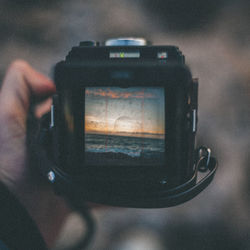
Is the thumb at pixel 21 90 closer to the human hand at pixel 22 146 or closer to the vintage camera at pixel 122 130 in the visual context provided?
the human hand at pixel 22 146

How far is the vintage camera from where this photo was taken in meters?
0.48

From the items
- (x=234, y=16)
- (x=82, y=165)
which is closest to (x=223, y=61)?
(x=234, y=16)

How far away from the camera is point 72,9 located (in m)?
0.97

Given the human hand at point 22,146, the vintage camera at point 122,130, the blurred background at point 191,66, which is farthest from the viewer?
the blurred background at point 191,66

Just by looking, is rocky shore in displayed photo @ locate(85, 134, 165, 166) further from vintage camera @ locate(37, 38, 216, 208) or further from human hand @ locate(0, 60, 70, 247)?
human hand @ locate(0, 60, 70, 247)

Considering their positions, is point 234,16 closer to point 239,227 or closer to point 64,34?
point 64,34

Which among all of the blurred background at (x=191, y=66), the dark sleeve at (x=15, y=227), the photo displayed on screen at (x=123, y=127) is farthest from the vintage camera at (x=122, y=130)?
the blurred background at (x=191, y=66)

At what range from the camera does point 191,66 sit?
2.97ft

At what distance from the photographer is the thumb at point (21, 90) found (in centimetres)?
69

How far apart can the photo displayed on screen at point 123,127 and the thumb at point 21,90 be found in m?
0.26

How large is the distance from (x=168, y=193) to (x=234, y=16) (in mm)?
691

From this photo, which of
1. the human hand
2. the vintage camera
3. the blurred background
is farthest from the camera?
the blurred background

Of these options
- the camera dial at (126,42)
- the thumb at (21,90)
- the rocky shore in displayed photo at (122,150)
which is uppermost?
the camera dial at (126,42)

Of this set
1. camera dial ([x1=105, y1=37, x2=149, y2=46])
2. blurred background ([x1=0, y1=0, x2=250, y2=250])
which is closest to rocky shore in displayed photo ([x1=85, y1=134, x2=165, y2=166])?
camera dial ([x1=105, y1=37, x2=149, y2=46])
